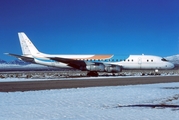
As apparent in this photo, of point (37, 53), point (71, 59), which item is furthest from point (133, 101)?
point (37, 53)

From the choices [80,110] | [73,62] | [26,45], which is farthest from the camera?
[26,45]

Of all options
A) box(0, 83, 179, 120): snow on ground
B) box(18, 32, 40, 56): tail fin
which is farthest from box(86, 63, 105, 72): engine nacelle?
box(0, 83, 179, 120): snow on ground

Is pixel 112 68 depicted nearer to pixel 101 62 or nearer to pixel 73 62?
pixel 101 62

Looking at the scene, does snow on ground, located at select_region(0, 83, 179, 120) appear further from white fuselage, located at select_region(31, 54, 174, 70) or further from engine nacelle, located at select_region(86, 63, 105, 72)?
white fuselage, located at select_region(31, 54, 174, 70)

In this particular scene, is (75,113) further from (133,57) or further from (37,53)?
(37,53)

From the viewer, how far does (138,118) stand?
10.5 m

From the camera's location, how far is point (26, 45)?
52688 mm

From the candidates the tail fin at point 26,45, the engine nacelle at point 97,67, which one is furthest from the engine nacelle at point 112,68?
the tail fin at point 26,45

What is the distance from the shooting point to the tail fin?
2058 inches

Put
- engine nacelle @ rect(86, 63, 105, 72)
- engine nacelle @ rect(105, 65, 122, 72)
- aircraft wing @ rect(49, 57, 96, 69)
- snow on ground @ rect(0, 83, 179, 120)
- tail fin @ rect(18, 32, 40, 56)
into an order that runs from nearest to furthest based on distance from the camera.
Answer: snow on ground @ rect(0, 83, 179, 120)
engine nacelle @ rect(86, 63, 105, 72)
engine nacelle @ rect(105, 65, 122, 72)
aircraft wing @ rect(49, 57, 96, 69)
tail fin @ rect(18, 32, 40, 56)

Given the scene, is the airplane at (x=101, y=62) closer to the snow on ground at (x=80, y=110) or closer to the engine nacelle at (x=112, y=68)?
the engine nacelle at (x=112, y=68)

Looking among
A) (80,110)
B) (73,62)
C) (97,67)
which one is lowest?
(80,110)

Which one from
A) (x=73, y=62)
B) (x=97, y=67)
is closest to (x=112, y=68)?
(x=97, y=67)

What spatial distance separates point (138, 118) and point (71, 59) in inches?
1413
